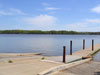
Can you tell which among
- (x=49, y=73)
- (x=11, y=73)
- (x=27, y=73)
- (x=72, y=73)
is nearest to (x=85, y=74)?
(x=72, y=73)

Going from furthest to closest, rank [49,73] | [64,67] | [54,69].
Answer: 1. [64,67]
2. [54,69]
3. [49,73]

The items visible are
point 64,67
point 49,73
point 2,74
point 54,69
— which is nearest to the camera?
point 2,74

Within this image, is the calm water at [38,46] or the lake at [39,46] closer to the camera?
the lake at [39,46]

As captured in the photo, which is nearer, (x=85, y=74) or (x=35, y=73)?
(x=35, y=73)

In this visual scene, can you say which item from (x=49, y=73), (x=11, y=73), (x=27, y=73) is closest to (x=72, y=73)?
(x=49, y=73)

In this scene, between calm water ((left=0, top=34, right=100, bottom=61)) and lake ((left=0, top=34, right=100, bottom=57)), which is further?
calm water ((left=0, top=34, right=100, bottom=61))

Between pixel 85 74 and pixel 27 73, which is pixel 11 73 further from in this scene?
pixel 85 74

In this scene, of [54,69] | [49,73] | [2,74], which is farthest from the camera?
[54,69]

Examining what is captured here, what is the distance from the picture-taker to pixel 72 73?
700 centimetres

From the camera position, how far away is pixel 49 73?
664 centimetres

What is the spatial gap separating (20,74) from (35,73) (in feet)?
2.13

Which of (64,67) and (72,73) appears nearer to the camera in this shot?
(72,73)

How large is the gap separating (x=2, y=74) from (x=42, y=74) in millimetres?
1621

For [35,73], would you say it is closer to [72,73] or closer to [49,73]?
[49,73]
